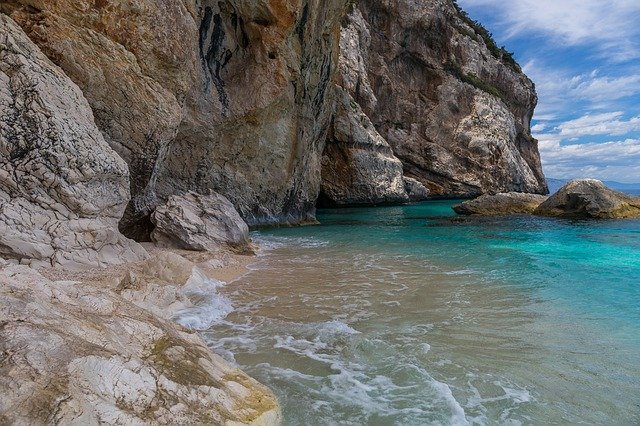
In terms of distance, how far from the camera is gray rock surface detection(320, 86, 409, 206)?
32.2 metres

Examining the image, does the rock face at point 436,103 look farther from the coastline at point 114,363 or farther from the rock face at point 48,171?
the coastline at point 114,363

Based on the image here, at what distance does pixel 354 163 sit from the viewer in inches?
1305

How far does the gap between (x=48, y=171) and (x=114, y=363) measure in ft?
19.0

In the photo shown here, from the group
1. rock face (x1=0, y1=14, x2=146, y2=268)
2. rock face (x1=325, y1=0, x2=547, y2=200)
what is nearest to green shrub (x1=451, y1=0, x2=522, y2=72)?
rock face (x1=325, y1=0, x2=547, y2=200)

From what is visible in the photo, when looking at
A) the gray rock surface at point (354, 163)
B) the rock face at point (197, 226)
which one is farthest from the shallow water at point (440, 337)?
the gray rock surface at point (354, 163)

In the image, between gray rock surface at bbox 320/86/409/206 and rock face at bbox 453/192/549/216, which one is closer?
rock face at bbox 453/192/549/216

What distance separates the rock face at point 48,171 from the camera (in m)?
7.22

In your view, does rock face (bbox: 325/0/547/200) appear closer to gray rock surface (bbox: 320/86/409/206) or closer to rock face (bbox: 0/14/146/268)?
gray rock surface (bbox: 320/86/409/206)

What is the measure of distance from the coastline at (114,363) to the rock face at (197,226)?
729cm

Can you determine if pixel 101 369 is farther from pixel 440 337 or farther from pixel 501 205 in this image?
pixel 501 205

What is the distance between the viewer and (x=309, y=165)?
23.8m

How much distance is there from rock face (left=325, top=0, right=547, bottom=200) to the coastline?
1560 inches

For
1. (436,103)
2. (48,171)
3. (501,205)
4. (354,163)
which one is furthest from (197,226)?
(436,103)

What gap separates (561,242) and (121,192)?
14.0 metres
